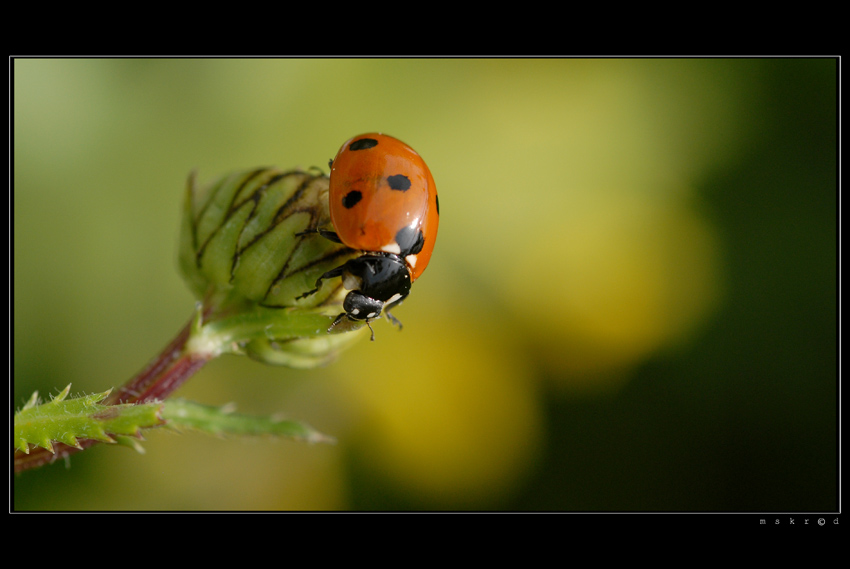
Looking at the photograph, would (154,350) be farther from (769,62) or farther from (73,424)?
(769,62)

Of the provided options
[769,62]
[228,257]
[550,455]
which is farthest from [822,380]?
[228,257]

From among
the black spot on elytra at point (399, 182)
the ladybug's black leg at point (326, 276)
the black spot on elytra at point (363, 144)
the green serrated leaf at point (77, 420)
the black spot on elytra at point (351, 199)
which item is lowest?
the green serrated leaf at point (77, 420)

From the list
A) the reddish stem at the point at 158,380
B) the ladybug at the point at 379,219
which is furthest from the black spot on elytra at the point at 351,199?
the reddish stem at the point at 158,380

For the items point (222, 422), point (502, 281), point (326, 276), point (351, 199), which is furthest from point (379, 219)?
point (502, 281)

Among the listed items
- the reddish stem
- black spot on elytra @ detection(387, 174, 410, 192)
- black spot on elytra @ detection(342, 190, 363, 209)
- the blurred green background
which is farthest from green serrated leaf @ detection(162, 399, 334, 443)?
the blurred green background

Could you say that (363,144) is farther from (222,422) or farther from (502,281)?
(502,281)

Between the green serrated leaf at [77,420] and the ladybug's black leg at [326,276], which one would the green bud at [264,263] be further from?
the green serrated leaf at [77,420]
